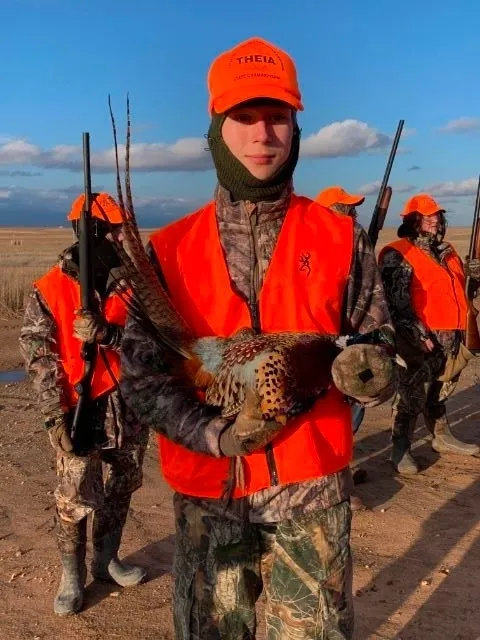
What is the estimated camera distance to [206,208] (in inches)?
118

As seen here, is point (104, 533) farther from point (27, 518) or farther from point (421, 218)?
point (421, 218)

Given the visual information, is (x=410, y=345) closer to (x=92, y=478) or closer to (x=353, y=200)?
(x=353, y=200)

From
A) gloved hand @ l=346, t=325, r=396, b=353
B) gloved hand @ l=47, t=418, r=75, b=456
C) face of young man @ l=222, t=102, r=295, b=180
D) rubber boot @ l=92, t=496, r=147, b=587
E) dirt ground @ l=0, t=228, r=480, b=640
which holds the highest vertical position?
face of young man @ l=222, t=102, r=295, b=180

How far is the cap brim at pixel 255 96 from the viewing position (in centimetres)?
265

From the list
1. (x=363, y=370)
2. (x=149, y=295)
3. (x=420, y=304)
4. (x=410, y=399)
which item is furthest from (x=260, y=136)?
(x=410, y=399)

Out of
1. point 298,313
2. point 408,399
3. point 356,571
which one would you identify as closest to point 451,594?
point 356,571

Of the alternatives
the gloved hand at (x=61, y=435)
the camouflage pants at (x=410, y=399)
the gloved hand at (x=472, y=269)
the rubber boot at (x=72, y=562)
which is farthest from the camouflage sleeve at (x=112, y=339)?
the gloved hand at (x=472, y=269)

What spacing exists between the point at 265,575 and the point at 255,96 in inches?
76.0

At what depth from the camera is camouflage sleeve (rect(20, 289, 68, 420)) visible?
16.7 feet

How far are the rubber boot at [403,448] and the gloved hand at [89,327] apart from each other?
4794mm

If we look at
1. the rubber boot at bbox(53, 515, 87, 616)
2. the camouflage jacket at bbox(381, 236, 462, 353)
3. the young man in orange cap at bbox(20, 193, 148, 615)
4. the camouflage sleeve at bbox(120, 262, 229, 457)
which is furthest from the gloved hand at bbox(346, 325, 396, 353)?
the camouflage jacket at bbox(381, 236, 462, 353)

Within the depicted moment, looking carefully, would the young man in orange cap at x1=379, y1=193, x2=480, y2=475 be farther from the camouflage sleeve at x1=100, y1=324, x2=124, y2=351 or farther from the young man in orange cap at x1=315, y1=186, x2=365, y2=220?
the camouflage sleeve at x1=100, y1=324, x2=124, y2=351

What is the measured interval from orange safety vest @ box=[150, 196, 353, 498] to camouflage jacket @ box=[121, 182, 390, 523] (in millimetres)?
49

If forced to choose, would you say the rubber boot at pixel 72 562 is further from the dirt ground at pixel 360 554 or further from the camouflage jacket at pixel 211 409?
the camouflage jacket at pixel 211 409
